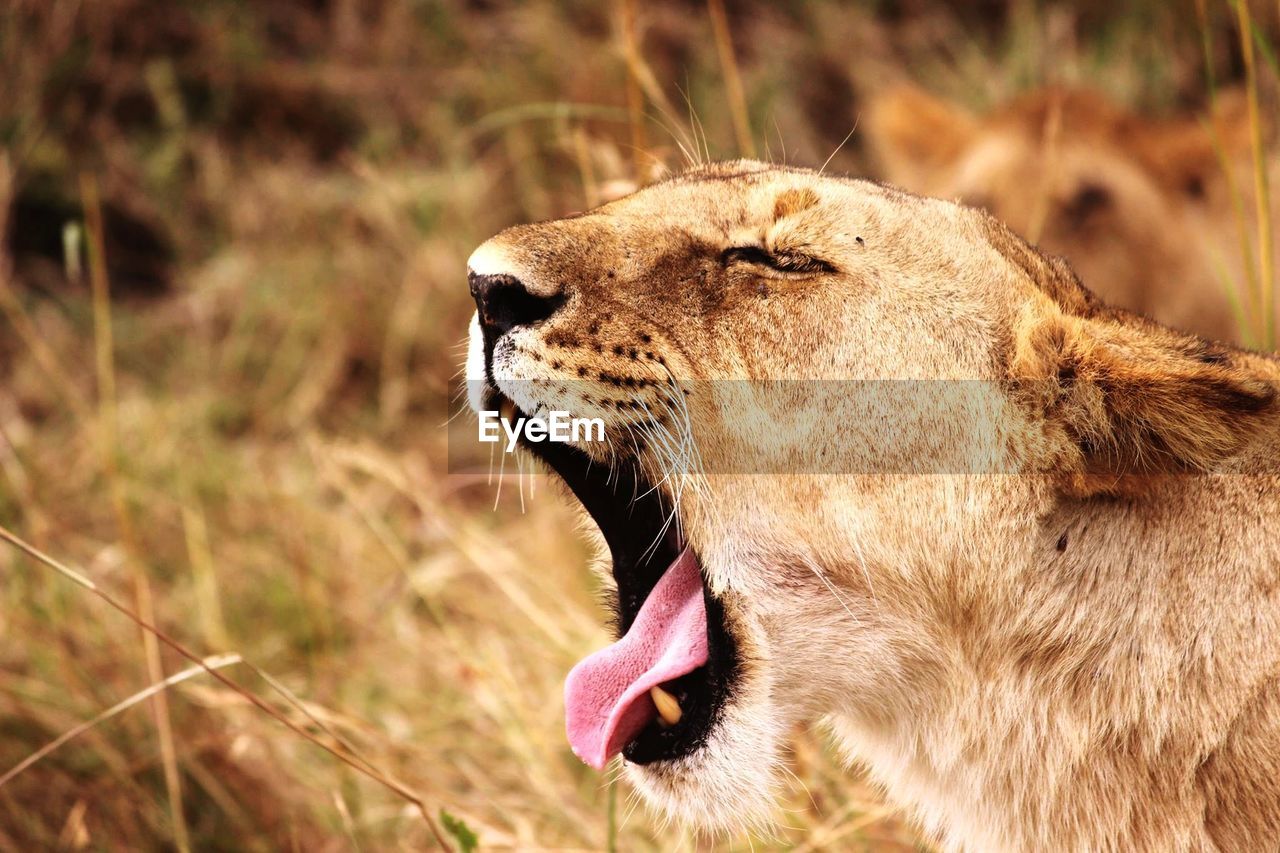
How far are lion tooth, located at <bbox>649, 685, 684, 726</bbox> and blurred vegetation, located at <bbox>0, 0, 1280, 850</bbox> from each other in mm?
386

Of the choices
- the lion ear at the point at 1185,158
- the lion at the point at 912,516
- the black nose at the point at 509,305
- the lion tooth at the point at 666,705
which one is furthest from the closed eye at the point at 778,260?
the lion ear at the point at 1185,158

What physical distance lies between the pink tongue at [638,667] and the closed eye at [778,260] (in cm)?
48

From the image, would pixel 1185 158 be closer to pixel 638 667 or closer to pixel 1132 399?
pixel 1132 399

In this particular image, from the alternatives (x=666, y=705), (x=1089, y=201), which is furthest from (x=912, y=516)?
(x=1089, y=201)

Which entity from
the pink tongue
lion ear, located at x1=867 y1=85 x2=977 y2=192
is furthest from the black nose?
lion ear, located at x1=867 y1=85 x2=977 y2=192

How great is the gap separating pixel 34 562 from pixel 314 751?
1033mm

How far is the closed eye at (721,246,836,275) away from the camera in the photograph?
6.87 ft

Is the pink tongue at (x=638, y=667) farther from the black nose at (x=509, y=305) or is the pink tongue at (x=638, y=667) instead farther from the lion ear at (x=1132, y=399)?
the lion ear at (x=1132, y=399)

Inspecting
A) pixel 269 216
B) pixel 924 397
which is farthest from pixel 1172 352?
pixel 269 216

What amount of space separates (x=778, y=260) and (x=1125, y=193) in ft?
12.1

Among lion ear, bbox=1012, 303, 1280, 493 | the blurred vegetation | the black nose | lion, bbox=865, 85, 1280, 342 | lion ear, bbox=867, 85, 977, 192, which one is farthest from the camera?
lion ear, bbox=867, 85, 977, 192

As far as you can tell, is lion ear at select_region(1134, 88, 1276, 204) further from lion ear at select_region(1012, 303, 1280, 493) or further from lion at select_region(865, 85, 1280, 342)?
lion ear at select_region(1012, 303, 1280, 493)

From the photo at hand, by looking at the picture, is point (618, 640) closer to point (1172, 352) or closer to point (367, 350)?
point (1172, 352)

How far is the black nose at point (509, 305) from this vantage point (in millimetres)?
1979
